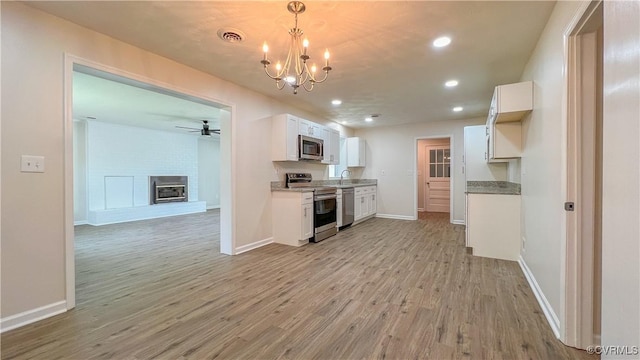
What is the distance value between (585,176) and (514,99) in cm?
134

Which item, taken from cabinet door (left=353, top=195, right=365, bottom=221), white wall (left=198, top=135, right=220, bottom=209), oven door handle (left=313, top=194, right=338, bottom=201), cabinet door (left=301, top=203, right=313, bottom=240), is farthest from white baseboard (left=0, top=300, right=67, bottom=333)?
white wall (left=198, top=135, right=220, bottom=209)

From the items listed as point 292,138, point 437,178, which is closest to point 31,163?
point 292,138

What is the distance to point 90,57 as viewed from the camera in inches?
94.0

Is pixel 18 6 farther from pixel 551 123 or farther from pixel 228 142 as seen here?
pixel 551 123

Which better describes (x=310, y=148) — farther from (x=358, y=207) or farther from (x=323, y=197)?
(x=358, y=207)

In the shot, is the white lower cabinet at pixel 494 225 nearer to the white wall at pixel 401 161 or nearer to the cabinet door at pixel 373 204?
the white wall at pixel 401 161

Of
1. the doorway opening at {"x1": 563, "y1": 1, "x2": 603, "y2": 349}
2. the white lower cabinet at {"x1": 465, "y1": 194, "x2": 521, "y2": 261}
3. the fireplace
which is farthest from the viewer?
the fireplace

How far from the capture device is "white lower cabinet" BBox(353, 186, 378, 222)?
596 centimetres

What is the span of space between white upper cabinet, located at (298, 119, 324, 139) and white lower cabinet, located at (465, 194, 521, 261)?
110 inches

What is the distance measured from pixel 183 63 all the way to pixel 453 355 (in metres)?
3.70

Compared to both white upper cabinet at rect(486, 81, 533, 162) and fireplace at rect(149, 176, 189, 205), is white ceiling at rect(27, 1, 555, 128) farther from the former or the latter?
fireplace at rect(149, 176, 189, 205)

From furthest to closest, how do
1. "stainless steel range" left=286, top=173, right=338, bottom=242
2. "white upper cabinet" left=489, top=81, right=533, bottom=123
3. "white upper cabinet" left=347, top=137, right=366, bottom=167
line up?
"white upper cabinet" left=347, top=137, right=366, bottom=167, "stainless steel range" left=286, top=173, right=338, bottom=242, "white upper cabinet" left=489, top=81, right=533, bottom=123

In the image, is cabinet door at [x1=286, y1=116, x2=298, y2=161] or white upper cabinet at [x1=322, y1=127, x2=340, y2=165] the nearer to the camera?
cabinet door at [x1=286, y1=116, x2=298, y2=161]

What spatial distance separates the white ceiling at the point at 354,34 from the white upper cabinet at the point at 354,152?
9.89ft
